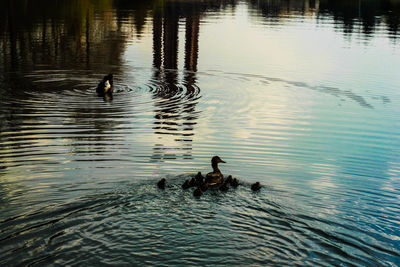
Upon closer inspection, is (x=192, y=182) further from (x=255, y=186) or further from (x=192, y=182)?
(x=255, y=186)

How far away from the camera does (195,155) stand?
14445mm

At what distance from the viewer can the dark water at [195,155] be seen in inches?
370

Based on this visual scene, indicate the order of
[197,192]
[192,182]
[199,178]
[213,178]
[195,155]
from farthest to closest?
1. [195,155]
2. [199,178]
3. [213,178]
4. [192,182]
5. [197,192]

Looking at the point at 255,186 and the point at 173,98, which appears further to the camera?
the point at 173,98

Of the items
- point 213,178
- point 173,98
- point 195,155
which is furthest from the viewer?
point 173,98

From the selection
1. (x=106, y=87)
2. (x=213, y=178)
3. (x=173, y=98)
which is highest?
(x=106, y=87)

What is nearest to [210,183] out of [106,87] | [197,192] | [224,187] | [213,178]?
[213,178]

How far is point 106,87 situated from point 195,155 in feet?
26.0

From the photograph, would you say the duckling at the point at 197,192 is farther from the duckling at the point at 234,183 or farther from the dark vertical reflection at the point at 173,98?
the dark vertical reflection at the point at 173,98

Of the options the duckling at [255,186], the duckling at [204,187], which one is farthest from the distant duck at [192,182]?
the duckling at [255,186]

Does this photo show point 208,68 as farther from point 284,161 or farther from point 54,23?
point 54,23

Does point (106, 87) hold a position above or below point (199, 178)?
above

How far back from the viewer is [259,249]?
9.27m

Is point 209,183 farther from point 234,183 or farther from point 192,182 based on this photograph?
point 234,183
